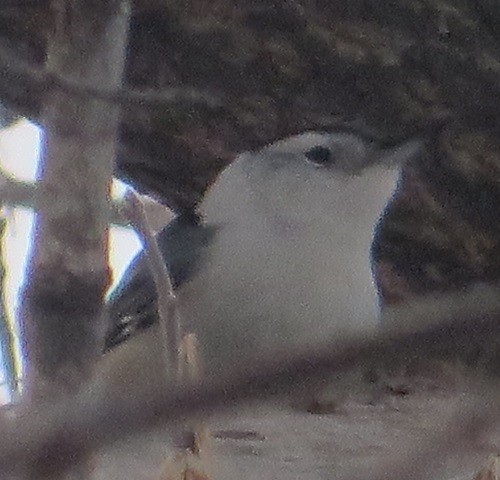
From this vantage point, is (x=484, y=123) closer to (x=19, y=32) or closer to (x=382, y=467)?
(x=19, y=32)

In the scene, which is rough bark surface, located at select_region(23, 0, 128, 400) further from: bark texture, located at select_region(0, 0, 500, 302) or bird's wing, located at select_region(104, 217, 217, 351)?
bird's wing, located at select_region(104, 217, 217, 351)

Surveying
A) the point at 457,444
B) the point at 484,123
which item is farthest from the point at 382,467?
the point at 484,123

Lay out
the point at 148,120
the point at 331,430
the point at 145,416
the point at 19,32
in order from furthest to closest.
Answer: the point at 148,120 → the point at 19,32 → the point at 331,430 → the point at 145,416

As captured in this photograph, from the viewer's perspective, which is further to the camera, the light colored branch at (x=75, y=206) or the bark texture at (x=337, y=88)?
the bark texture at (x=337, y=88)

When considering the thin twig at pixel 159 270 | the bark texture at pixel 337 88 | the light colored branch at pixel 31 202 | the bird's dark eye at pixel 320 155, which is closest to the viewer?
the thin twig at pixel 159 270

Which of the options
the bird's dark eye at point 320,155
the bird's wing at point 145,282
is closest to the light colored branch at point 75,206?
the bird's wing at point 145,282

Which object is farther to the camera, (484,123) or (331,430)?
(484,123)

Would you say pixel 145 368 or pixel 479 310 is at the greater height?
pixel 145 368

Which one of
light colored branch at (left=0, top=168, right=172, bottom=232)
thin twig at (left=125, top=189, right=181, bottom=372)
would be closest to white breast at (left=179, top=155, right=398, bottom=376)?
light colored branch at (left=0, top=168, right=172, bottom=232)

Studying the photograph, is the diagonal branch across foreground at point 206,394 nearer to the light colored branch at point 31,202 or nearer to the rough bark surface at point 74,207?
the light colored branch at point 31,202
